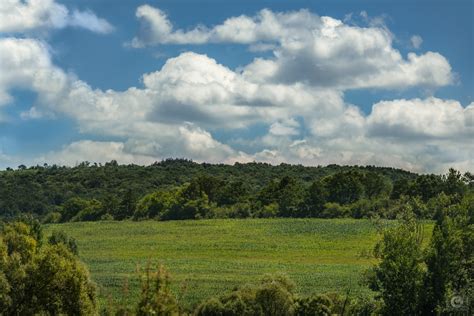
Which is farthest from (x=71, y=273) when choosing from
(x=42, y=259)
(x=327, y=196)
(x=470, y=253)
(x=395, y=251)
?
(x=327, y=196)

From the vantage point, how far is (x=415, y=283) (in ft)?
139

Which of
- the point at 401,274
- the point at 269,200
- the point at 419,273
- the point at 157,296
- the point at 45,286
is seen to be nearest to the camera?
the point at 157,296

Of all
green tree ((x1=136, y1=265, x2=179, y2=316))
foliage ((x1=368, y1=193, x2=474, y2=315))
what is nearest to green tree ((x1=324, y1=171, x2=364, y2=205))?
foliage ((x1=368, y1=193, x2=474, y2=315))

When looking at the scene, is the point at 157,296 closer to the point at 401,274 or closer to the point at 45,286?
the point at 45,286

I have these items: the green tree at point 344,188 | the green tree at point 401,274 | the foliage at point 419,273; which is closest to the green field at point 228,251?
the green tree at point 344,188

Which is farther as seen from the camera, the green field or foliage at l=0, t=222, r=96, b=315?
the green field

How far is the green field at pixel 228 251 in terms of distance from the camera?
7188cm

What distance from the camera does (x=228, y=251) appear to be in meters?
101

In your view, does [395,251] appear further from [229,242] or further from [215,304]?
[229,242]

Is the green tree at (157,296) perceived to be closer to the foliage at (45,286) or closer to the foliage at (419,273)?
the foliage at (45,286)

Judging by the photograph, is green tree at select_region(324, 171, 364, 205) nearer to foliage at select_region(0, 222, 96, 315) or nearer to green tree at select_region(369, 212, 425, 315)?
green tree at select_region(369, 212, 425, 315)

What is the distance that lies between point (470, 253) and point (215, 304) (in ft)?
60.0

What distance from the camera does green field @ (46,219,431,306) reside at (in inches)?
2830

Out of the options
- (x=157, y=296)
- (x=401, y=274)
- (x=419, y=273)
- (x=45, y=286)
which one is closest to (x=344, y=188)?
(x=419, y=273)
